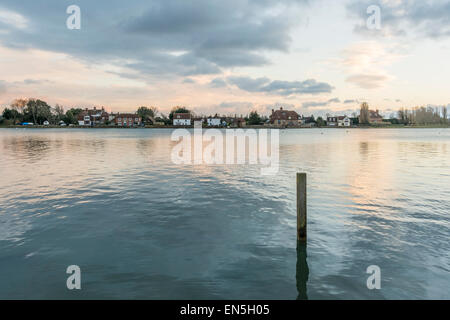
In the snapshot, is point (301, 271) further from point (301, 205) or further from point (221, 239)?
point (221, 239)

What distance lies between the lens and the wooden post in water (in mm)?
12469

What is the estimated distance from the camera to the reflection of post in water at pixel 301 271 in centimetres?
935

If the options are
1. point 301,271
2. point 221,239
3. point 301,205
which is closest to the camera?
point 301,271

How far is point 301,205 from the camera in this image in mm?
12523

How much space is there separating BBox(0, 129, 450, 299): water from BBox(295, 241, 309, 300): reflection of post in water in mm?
59

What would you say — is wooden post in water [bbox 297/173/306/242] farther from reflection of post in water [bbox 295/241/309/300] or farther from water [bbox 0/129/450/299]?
water [bbox 0/129/450/299]

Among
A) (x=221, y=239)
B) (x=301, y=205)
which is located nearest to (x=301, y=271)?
(x=301, y=205)

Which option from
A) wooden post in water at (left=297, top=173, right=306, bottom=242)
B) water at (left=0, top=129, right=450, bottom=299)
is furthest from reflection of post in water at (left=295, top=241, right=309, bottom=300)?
wooden post in water at (left=297, top=173, right=306, bottom=242)

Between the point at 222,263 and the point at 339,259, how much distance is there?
443 centimetres

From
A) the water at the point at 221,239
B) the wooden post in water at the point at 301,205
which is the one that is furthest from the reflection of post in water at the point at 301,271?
the wooden post in water at the point at 301,205

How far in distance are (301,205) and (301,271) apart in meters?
2.89

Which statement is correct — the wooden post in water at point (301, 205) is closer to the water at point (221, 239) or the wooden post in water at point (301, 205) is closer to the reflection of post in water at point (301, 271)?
the reflection of post in water at point (301, 271)
